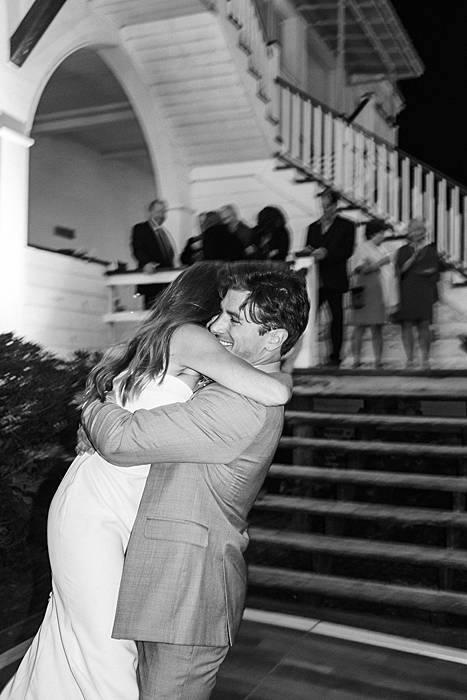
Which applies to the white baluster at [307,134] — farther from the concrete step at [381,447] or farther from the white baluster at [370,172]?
the concrete step at [381,447]

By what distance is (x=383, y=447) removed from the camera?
19.1 ft

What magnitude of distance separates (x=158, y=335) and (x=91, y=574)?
2.11ft

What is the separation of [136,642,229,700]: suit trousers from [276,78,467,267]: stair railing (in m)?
8.30

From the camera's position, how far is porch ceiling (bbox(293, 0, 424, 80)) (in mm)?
13438

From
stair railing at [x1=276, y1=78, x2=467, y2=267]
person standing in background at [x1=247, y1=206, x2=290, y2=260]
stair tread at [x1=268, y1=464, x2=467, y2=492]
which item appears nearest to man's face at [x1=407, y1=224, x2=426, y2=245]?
person standing in background at [x1=247, y1=206, x2=290, y2=260]

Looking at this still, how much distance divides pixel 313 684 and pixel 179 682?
1849mm

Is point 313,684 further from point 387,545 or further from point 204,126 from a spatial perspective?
point 204,126

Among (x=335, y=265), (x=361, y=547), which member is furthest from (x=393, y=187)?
(x=361, y=547)

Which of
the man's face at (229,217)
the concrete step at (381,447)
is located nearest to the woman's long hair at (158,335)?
the concrete step at (381,447)

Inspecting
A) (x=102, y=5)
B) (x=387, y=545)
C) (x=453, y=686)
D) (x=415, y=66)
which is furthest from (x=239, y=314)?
(x=415, y=66)

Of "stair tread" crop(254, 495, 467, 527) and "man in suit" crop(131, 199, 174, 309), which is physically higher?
"man in suit" crop(131, 199, 174, 309)

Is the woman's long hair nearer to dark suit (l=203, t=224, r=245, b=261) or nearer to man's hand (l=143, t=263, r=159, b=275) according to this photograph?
dark suit (l=203, t=224, r=245, b=261)

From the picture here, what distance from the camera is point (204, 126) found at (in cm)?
960

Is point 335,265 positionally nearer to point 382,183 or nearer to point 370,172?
point 382,183
